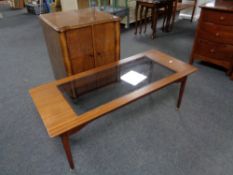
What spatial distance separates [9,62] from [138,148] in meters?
2.28

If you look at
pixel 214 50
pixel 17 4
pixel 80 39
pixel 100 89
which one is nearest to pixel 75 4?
pixel 80 39

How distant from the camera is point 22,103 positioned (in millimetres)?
1805

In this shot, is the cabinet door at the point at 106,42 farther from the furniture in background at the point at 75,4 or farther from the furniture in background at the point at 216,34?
the furniture in background at the point at 75,4

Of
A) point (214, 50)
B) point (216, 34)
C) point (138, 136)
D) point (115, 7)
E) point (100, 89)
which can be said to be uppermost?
point (115, 7)

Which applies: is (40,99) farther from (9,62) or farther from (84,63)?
(9,62)

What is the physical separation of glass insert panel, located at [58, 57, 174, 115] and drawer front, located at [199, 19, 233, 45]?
0.98 meters

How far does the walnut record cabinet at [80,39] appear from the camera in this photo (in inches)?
56.7

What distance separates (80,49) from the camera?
5.08ft

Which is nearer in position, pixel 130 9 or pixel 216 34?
pixel 216 34

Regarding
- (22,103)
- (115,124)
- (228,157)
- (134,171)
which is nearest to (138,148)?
(134,171)

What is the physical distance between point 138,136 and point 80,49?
0.89 m

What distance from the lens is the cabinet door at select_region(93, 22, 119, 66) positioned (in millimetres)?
1585

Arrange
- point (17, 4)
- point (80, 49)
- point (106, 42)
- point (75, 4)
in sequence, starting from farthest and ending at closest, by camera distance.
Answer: point (17, 4) < point (75, 4) < point (106, 42) < point (80, 49)

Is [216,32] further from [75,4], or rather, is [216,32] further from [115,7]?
[75,4]
